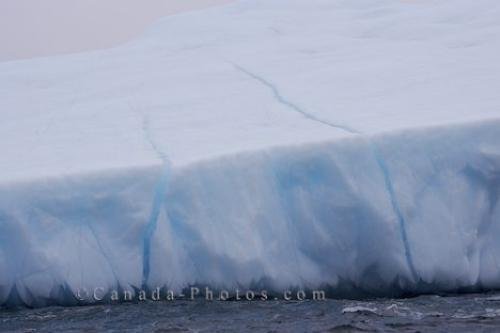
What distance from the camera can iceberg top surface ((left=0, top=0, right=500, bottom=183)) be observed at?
2562mm

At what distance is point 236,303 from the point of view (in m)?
2.23

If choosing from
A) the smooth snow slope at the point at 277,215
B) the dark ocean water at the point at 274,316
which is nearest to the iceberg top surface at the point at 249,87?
the smooth snow slope at the point at 277,215

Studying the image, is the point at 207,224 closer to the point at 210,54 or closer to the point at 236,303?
the point at 236,303

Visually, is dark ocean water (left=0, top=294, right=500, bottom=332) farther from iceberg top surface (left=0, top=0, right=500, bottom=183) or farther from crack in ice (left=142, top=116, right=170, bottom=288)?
iceberg top surface (left=0, top=0, right=500, bottom=183)

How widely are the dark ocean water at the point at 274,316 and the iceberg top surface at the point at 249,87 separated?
19.7 inches

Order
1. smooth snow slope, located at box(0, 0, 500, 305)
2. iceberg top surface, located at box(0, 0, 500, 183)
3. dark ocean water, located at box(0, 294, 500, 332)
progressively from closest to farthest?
dark ocean water, located at box(0, 294, 500, 332)
smooth snow slope, located at box(0, 0, 500, 305)
iceberg top surface, located at box(0, 0, 500, 183)

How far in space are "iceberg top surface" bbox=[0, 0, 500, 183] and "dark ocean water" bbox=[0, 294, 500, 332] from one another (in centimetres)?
Result: 50

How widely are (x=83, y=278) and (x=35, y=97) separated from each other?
220cm

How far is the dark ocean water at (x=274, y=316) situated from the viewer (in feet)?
6.55

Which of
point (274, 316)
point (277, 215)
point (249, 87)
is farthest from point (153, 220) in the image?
point (249, 87)

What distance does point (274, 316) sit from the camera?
82.9 inches

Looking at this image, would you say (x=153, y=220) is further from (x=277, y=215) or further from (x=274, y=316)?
(x=274, y=316)

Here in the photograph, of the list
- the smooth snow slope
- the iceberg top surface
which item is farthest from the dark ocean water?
the iceberg top surface

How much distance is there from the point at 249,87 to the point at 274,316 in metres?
1.75
